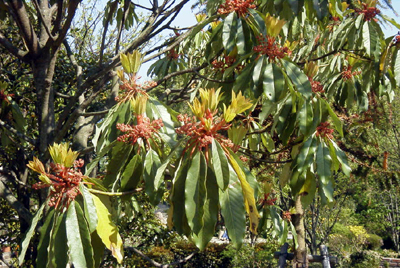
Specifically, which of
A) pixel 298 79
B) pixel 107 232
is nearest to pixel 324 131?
pixel 298 79

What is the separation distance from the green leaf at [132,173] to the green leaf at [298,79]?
36.6 inches

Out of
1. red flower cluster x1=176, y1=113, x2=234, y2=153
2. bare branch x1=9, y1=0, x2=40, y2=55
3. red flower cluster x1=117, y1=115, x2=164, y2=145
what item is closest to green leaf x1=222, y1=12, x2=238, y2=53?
red flower cluster x1=117, y1=115, x2=164, y2=145

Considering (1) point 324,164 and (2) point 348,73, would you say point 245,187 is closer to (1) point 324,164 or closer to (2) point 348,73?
(1) point 324,164

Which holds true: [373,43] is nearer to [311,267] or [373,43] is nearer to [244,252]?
[244,252]

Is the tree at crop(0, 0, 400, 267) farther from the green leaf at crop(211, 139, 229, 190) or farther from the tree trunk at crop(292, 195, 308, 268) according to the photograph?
the tree trunk at crop(292, 195, 308, 268)

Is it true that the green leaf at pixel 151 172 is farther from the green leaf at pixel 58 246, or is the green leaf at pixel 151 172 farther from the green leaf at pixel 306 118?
the green leaf at pixel 306 118

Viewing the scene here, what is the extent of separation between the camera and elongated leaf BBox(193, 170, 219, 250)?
170 centimetres

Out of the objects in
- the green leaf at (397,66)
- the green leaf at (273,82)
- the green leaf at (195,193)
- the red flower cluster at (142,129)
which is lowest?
the green leaf at (195,193)

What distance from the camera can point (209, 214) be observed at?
171 cm

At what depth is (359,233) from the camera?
478 inches

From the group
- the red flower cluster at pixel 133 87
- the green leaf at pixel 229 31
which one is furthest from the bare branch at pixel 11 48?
the green leaf at pixel 229 31

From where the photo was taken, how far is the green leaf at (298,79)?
2145mm

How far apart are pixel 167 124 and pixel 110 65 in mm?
1046

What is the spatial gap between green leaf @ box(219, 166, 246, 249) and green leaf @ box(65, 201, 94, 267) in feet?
1.93
